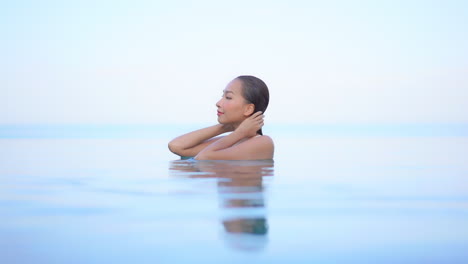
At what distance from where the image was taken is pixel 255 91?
18.1ft

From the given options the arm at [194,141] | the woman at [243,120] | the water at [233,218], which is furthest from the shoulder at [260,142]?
the water at [233,218]

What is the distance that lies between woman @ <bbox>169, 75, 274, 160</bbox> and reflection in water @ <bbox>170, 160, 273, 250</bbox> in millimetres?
102

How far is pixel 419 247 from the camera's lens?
200 cm

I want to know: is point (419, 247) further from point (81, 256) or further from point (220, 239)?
point (81, 256)

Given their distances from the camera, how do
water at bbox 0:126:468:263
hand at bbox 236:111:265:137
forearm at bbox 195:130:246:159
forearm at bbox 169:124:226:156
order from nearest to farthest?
water at bbox 0:126:468:263 → hand at bbox 236:111:265:137 → forearm at bbox 195:130:246:159 → forearm at bbox 169:124:226:156

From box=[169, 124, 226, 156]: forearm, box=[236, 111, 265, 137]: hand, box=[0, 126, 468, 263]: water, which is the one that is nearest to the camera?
box=[0, 126, 468, 263]: water

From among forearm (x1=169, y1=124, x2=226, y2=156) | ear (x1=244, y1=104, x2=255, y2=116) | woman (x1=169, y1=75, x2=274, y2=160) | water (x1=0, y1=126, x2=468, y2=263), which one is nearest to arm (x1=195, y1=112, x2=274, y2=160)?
woman (x1=169, y1=75, x2=274, y2=160)

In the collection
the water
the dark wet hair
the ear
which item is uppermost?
the dark wet hair

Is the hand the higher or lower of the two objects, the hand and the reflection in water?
the higher

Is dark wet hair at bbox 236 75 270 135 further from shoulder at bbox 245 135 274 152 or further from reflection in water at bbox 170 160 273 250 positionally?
reflection in water at bbox 170 160 273 250

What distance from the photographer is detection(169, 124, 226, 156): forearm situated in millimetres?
5954

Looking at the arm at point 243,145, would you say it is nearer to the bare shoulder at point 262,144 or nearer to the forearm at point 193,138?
the bare shoulder at point 262,144

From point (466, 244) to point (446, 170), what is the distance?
3358 millimetres

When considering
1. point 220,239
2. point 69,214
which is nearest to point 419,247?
point 220,239
